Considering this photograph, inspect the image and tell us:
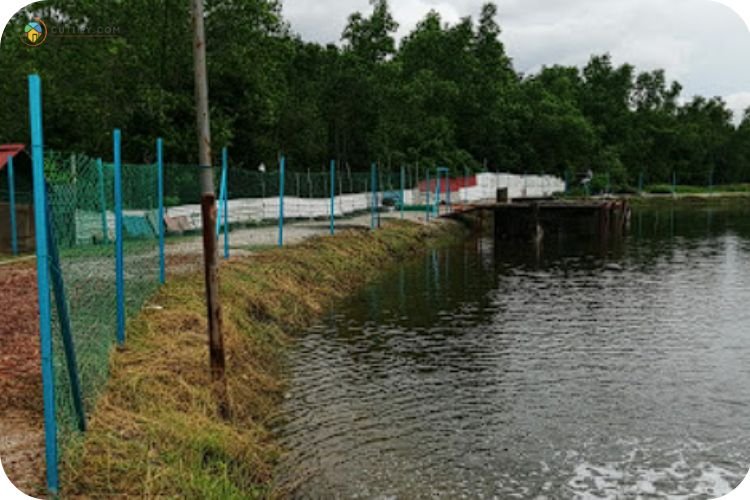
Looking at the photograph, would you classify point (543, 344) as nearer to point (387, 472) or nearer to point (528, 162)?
point (387, 472)

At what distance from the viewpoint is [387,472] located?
7.78 meters

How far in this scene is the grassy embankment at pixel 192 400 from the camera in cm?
612

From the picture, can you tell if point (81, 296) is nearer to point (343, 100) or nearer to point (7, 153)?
point (7, 153)

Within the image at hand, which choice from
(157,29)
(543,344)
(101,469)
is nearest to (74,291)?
(101,469)

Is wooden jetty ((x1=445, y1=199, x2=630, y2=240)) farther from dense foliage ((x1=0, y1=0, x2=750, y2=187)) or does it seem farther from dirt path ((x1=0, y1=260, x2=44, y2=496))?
dirt path ((x1=0, y1=260, x2=44, y2=496))

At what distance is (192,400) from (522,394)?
182 inches

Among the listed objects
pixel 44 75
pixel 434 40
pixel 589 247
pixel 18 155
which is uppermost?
pixel 434 40

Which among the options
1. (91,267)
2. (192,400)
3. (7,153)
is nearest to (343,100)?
(7,153)

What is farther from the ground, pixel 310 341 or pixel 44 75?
pixel 44 75

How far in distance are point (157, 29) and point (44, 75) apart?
7035mm

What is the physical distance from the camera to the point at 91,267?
10.3 m

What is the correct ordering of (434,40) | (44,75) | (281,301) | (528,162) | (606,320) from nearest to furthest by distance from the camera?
(281,301), (606,320), (44,75), (528,162), (434,40)

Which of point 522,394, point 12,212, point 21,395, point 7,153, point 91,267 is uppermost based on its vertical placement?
point 7,153

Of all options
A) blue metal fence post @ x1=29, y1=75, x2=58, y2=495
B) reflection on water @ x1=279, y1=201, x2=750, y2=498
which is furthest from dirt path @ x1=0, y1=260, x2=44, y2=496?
reflection on water @ x1=279, y1=201, x2=750, y2=498
